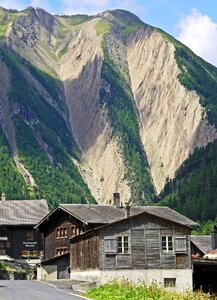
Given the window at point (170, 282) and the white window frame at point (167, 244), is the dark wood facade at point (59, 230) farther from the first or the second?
the window at point (170, 282)

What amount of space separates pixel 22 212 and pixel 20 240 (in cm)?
403

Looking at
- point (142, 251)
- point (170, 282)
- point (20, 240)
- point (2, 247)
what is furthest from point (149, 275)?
point (2, 247)

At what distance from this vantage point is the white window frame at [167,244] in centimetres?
6838

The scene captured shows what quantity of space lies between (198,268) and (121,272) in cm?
777

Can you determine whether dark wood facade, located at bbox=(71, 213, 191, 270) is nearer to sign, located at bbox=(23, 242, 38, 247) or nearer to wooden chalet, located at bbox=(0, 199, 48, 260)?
wooden chalet, located at bbox=(0, 199, 48, 260)

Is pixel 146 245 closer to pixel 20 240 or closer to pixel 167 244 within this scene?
pixel 167 244

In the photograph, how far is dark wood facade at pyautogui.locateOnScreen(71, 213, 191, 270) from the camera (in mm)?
66625

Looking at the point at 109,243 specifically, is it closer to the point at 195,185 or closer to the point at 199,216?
the point at 199,216

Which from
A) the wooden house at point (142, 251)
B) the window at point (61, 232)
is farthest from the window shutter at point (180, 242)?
the window at point (61, 232)

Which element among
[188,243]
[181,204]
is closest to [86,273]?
[188,243]

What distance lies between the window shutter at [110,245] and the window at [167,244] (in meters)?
4.62

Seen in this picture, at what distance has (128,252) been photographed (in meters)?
67.2

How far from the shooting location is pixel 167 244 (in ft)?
226

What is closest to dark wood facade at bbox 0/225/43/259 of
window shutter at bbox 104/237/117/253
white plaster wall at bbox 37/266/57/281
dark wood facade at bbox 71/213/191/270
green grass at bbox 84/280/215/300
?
white plaster wall at bbox 37/266/57/281
